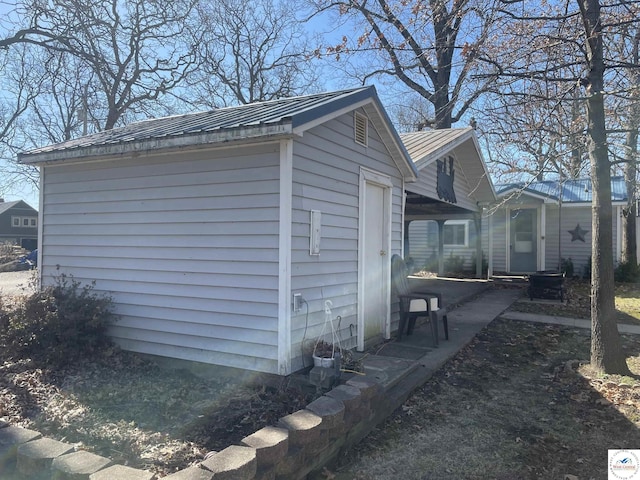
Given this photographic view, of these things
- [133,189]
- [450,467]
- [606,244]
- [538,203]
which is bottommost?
[450,467]

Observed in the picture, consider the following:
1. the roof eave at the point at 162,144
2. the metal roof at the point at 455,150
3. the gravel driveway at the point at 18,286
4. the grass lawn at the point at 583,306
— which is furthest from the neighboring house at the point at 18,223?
the grass lawn at the point at 583,306

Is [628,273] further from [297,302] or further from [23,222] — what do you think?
[23,222]

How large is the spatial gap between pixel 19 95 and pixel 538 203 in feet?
90.5

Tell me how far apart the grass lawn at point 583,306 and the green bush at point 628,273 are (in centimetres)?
58

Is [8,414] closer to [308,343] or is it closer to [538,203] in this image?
[308,343]

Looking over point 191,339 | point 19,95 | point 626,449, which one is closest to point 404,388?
point 626,449

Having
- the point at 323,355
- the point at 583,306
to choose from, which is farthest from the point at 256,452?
the point at 583,306

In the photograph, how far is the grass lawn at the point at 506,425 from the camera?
3.36 meters

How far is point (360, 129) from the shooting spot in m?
5.64

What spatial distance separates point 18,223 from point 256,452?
5338 cm

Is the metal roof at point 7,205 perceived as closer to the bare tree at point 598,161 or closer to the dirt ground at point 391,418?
the dirt ground at point 391,418

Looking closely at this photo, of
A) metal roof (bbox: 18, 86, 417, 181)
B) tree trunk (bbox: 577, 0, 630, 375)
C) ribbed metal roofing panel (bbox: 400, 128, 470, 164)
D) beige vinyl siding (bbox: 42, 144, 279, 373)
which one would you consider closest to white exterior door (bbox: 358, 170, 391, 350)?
metal roof (bbox: 18, 86, 417, 181)

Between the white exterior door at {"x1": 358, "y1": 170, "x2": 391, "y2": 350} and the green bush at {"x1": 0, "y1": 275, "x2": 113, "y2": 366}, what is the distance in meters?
3.23

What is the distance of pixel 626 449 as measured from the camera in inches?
143
